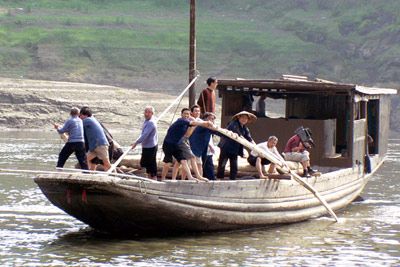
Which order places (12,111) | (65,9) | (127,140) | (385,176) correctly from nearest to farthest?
(385,176) < (127,140) < (12,111) < (65,9)

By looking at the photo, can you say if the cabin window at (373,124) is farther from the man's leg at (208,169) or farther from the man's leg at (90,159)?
the man's leg at (90,159)

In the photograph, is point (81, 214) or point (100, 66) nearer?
point (81, 214)

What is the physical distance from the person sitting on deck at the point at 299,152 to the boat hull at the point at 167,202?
1420 millimetres

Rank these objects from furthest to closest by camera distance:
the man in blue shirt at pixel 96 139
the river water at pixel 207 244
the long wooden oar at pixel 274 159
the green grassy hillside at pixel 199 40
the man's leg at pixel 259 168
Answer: the green grassy hillside at pixel 199 40 → the man's leg at pixel 259 168 → the man in blue shirt at pixel 96 139 → the long wooden oar at pixel 274 159 → the river water at pixel 207 244

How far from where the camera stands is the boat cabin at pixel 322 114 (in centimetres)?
2628

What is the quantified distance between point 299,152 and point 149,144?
3920 mm

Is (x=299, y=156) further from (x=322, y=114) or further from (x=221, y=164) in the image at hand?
(x=322, y=114)

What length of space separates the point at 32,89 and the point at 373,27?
86.9ft

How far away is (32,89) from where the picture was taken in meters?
57.2

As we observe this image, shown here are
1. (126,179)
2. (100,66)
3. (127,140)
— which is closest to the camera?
(126,179)

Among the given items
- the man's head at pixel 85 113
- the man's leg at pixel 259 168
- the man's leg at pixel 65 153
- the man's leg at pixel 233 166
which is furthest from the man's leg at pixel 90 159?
the man's leg at pixel 259 168

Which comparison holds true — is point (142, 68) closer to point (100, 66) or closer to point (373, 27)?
point (100, 66)

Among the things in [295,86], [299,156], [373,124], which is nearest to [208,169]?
[299,156]

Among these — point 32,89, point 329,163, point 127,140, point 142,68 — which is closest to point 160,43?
point 142,68
